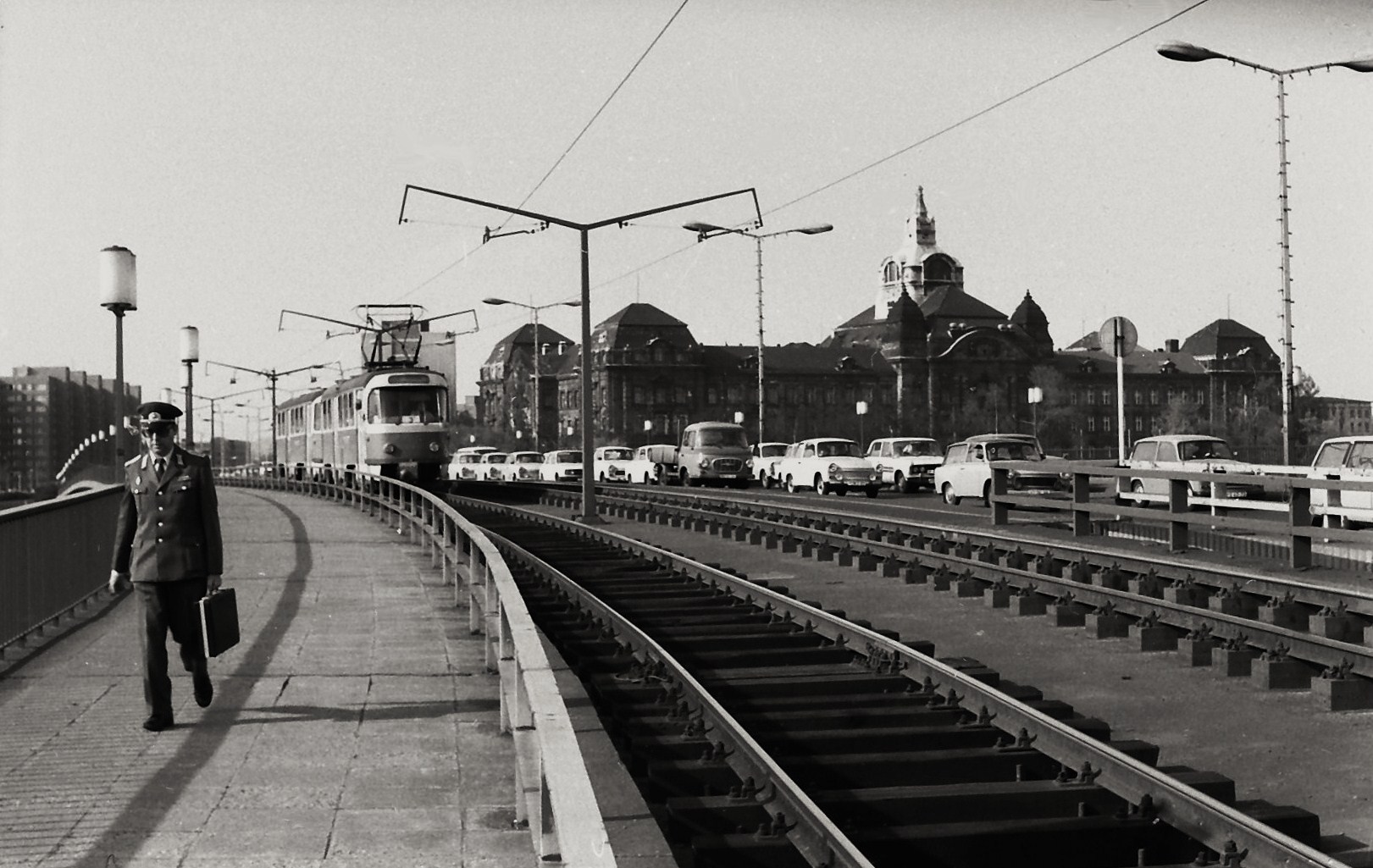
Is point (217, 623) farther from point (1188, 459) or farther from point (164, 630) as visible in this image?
point (1188, 459)

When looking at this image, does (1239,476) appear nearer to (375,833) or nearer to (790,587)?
(790,587)

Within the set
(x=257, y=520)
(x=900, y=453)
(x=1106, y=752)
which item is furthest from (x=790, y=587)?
(x=900, y=453)

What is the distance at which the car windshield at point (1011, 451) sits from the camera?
34156mm

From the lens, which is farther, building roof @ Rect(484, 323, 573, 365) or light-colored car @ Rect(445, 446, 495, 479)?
building roof @ Rect(484, 323, 573, 365)

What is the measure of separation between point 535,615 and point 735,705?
4.63m

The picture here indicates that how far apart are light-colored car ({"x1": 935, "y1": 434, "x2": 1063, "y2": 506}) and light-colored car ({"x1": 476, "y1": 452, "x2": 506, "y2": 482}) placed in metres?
36.6

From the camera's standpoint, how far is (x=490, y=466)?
73500 millimetres

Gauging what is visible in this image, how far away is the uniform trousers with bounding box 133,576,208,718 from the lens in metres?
8.31

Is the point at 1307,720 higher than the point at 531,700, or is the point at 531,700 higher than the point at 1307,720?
the point at 531,700

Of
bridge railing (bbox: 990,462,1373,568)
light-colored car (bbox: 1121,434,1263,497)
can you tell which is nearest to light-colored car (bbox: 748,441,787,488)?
light-colored car (bbox: 1121,434,1263,497)

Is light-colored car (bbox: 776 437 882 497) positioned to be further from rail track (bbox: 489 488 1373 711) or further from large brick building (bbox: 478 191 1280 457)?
large brick building (bbox: 478 191 1280 457)

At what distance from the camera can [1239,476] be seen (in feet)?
55.0

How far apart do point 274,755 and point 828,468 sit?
36.8 m

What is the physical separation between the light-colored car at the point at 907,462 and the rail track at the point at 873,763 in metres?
32.6
